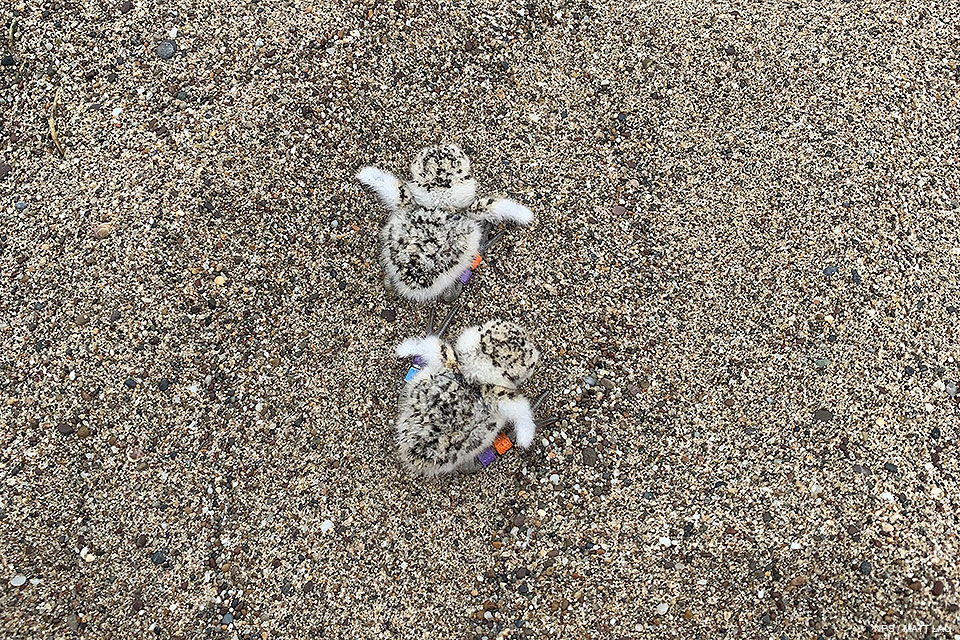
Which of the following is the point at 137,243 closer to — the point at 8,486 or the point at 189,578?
the point at 8,486

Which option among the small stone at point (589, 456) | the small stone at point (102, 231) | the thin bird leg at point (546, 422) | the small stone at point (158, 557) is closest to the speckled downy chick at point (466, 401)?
the thin bird leg at point (546, 422)

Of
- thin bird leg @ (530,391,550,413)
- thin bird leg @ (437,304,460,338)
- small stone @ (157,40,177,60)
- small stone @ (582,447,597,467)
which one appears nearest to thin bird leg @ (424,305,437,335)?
thin bird leg @ (437,304,460,338)

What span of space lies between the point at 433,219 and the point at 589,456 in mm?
941

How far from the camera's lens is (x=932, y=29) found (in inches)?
Result: 111

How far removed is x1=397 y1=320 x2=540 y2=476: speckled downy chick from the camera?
92.0 inches

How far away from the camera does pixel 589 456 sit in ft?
8.05

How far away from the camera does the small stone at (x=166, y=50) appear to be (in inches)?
101

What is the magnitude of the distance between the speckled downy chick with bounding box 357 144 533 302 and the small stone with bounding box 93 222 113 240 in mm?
834

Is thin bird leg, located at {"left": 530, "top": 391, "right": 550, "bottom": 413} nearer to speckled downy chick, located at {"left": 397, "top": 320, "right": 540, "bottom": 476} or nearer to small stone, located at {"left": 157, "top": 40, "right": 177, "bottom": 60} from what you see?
speckled downy chick, located at {"left": 397, "top": 320, "right": 540, "bottom": 476}

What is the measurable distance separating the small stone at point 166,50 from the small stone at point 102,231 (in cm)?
61

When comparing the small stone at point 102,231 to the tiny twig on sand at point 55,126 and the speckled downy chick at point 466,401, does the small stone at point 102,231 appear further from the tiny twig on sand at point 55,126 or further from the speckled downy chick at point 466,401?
the speckled downy chick at point 466,401

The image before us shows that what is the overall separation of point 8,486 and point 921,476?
2.82 meters

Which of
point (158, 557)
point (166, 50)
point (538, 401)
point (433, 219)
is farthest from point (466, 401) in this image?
point (166, 50)

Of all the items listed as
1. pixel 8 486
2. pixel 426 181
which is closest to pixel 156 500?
pixel 8 486
